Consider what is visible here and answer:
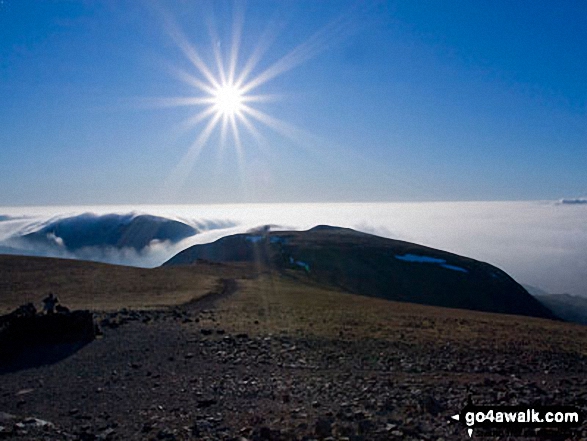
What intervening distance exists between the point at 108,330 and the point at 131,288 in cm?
1998

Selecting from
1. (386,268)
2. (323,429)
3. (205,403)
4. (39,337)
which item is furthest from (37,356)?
(386,268)

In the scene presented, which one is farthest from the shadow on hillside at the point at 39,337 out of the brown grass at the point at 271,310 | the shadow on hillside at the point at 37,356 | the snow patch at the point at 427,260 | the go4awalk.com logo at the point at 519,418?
the snow patch at the point at 427,260

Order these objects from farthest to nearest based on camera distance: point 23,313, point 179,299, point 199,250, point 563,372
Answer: point 199,250, point 179,299, point 23,313, point 563,372

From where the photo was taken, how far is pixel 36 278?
150 ft

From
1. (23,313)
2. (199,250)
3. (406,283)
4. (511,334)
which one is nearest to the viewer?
(23,313)

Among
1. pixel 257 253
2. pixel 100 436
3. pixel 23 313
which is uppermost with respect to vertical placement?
pixel 257 253

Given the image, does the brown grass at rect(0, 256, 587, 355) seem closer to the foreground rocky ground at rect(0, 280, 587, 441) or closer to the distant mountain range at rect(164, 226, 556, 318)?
the foreground rocky ground at rect(0, 280, 587, 441)

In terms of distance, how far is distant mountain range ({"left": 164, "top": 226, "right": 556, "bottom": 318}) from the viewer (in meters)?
94.1

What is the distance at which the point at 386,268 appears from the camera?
10694 centimetres

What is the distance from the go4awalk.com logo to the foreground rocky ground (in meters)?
0.38

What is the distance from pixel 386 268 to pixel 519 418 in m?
97.8

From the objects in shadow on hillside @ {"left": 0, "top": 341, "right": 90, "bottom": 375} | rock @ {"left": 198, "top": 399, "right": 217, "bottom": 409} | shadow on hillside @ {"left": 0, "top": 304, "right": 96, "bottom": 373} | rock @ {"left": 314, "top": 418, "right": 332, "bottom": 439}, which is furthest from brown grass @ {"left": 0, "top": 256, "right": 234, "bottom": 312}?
rock @ {"left": 314, "top": 418, "right": 332, "bottom": 439}

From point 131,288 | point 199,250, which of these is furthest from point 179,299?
point 199,250

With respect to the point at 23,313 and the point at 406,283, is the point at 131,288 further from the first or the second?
the point at 406,283
